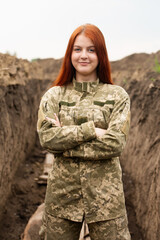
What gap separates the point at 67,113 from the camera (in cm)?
242

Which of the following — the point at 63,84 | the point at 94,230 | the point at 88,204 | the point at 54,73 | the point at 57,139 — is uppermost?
the point at 54,73

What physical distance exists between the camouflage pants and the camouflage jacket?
6 cm

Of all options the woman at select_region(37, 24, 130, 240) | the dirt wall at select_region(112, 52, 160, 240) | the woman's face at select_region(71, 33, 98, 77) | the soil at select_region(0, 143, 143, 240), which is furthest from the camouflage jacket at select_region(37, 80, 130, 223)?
the soil at select_region(0, 143, 143, 240)

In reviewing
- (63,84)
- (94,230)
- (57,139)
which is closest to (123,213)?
(94,230)

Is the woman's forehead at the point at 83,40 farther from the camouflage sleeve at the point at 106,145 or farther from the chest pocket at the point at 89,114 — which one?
the camouflage sleeve at the point at 106,145

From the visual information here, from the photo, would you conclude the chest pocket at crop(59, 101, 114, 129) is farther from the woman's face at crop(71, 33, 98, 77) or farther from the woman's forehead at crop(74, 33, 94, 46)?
the woman's forehead at crop(74, 33, 94, 46)

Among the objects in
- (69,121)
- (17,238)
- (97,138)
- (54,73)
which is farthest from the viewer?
(54,73)

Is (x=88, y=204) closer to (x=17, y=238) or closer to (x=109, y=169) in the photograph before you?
(x=109, y=169)

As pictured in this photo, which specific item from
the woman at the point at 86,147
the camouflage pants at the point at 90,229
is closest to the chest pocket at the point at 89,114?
the woman at the point at 86,147

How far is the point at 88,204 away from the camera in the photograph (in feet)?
7.45

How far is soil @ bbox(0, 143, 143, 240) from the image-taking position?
3.98m

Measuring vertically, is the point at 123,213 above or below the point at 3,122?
below

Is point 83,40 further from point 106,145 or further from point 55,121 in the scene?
point 106,145

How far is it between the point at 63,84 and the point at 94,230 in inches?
53.3
